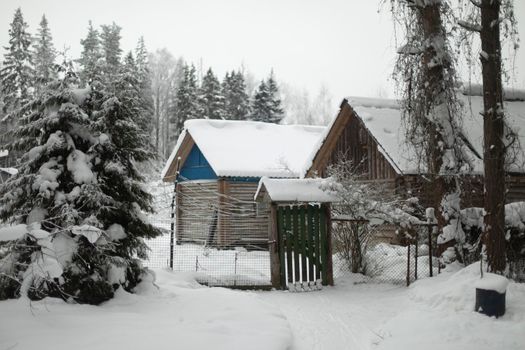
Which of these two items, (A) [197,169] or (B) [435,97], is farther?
(A) [197,169]

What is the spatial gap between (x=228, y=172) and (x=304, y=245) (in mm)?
9133

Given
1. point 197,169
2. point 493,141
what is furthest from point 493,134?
point 197,169

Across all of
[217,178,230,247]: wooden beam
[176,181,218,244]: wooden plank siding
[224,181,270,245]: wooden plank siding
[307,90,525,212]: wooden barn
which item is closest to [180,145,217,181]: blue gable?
[176,181,218,244]: wooden plank siding

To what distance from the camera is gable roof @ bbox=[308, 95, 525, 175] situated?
13.5m

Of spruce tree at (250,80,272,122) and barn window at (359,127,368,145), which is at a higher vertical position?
spruce tree at (250,80,272,122)

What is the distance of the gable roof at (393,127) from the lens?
1349 cm

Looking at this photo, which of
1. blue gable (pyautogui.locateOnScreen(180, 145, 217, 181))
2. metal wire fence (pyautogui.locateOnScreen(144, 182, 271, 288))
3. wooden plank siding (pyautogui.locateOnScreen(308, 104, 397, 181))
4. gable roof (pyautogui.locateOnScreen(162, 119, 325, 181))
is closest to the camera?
metal wire fence (pyautogui.locateOnScreen(144, 182, 271, 288))

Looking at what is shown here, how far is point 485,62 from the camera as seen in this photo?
23.0 feet

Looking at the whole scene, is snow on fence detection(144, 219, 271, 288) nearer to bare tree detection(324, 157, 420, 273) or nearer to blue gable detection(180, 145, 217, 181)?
bare tree detection(324, 157, 420, 273)

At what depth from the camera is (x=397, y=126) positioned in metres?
15.4

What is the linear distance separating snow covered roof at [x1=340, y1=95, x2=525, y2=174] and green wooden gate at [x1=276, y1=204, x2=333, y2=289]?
4.04 m

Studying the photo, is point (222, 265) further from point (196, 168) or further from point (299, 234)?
point (196, 168)

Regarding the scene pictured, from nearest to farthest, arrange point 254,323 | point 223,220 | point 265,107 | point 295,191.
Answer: point 254,323
point 295,191
point 223,220
point 265,107

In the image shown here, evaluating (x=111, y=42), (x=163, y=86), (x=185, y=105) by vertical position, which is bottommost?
(x=185, y=105)
